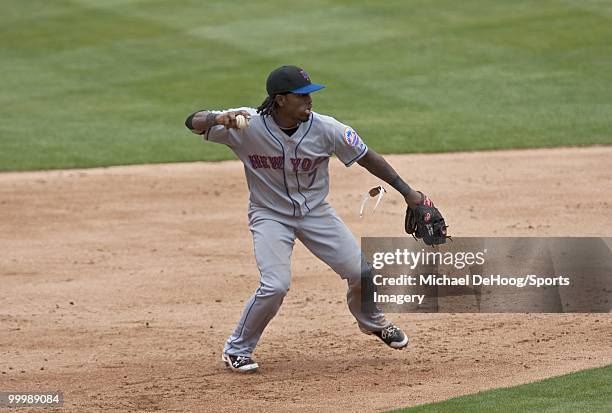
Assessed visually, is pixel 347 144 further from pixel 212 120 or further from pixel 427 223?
pixel 212 120

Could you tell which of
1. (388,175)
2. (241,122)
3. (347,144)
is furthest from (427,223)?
(241,122)

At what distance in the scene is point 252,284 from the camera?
984cm

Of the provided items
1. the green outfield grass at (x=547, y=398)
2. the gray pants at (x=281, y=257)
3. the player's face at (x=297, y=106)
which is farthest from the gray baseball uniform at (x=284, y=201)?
the green outfield grass at (x=547, y=398)

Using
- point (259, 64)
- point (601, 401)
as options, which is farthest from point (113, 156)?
point (601, 401)

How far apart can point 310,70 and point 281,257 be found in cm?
1138

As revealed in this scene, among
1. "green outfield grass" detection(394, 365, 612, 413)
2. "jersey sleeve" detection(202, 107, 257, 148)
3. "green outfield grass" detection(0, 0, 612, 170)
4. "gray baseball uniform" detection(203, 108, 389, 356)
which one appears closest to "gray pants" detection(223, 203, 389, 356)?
"gray baseball uniform" detection(203, 108, 389, 356)

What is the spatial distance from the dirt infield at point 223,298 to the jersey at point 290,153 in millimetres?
1128

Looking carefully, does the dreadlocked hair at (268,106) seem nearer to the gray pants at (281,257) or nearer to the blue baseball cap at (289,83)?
the blue baseball cap at (289,83)

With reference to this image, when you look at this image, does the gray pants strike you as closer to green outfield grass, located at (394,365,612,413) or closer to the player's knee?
the player's knee

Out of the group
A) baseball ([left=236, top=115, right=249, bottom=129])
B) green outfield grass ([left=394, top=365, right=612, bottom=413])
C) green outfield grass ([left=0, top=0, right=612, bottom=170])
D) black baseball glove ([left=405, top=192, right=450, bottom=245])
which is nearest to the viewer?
green outfield grass ([left=394, top=365, right=612, bottom=413])

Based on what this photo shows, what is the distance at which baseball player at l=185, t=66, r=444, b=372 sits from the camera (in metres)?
7.32

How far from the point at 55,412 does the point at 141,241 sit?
445 centimetres

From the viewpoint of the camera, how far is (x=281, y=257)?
7453 mm

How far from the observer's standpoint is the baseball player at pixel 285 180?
732 cm
